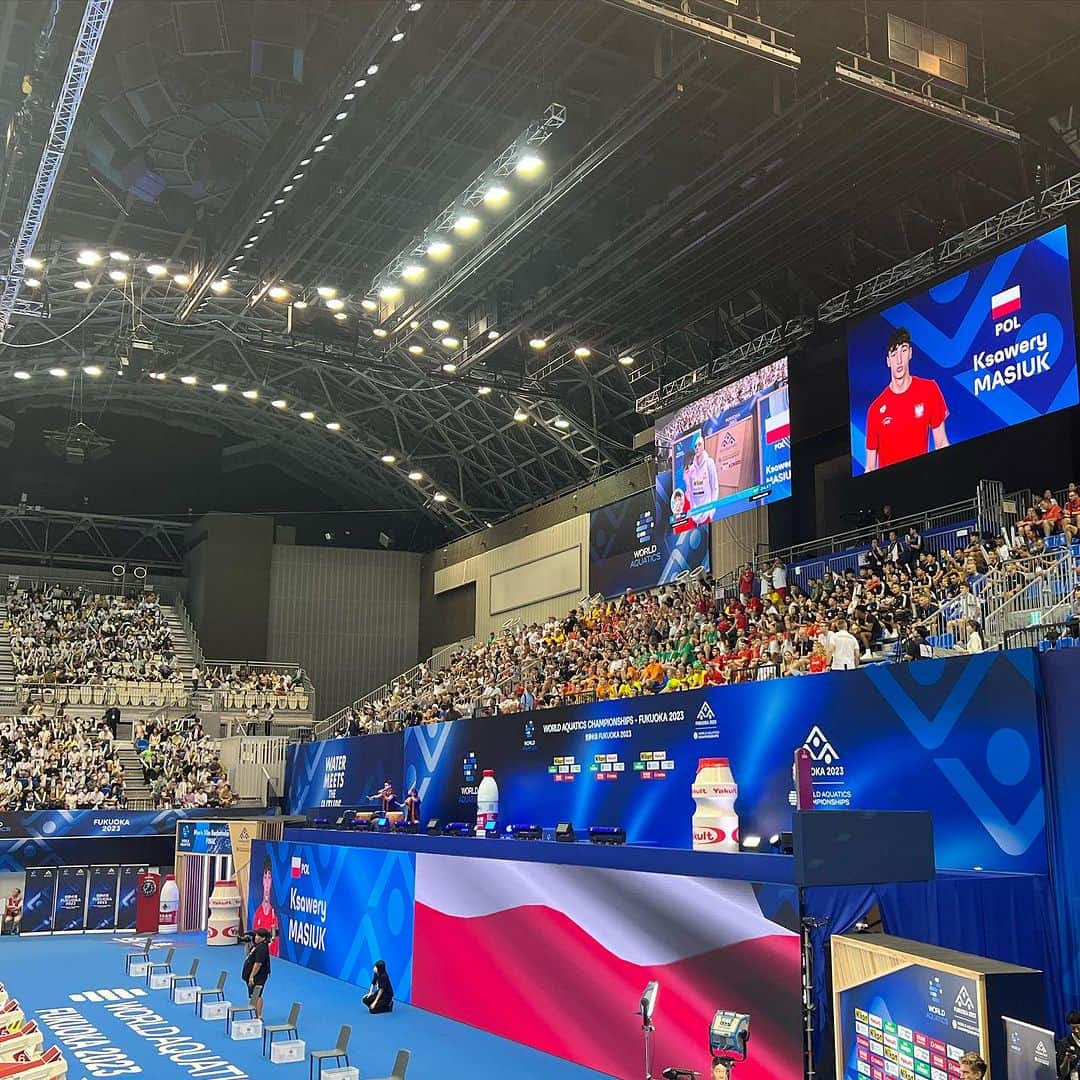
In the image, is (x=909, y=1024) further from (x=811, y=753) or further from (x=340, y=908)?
(x=340, y=908)

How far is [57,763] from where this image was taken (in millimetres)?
30531

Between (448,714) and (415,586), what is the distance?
18.4m

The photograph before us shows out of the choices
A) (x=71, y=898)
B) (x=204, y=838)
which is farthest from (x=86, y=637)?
(x=204, y=838)

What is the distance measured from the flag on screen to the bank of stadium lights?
6551 mm

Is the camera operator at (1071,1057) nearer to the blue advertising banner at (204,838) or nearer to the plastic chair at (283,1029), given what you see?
the plastic chair at (283,1029)

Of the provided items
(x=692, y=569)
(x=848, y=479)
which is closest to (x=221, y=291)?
(x=692, y=569)

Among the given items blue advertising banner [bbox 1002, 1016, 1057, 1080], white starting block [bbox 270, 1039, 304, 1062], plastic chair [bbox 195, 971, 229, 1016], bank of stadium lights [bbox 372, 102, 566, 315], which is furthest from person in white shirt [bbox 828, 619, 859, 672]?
bank of stadium lights [bbox 372, 102, 566, 315]

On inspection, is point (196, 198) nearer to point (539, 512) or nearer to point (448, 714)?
point (448, 714)

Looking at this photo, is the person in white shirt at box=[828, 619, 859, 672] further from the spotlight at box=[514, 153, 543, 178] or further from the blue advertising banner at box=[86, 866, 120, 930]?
the blue advertising banner at box=[86, 866, 120, 930]

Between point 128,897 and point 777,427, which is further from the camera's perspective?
point 128,897

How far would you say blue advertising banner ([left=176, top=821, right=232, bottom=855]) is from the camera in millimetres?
23219

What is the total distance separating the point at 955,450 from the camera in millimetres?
22438

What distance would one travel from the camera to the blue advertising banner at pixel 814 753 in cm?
1049

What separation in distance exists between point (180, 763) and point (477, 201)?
19.4 m
